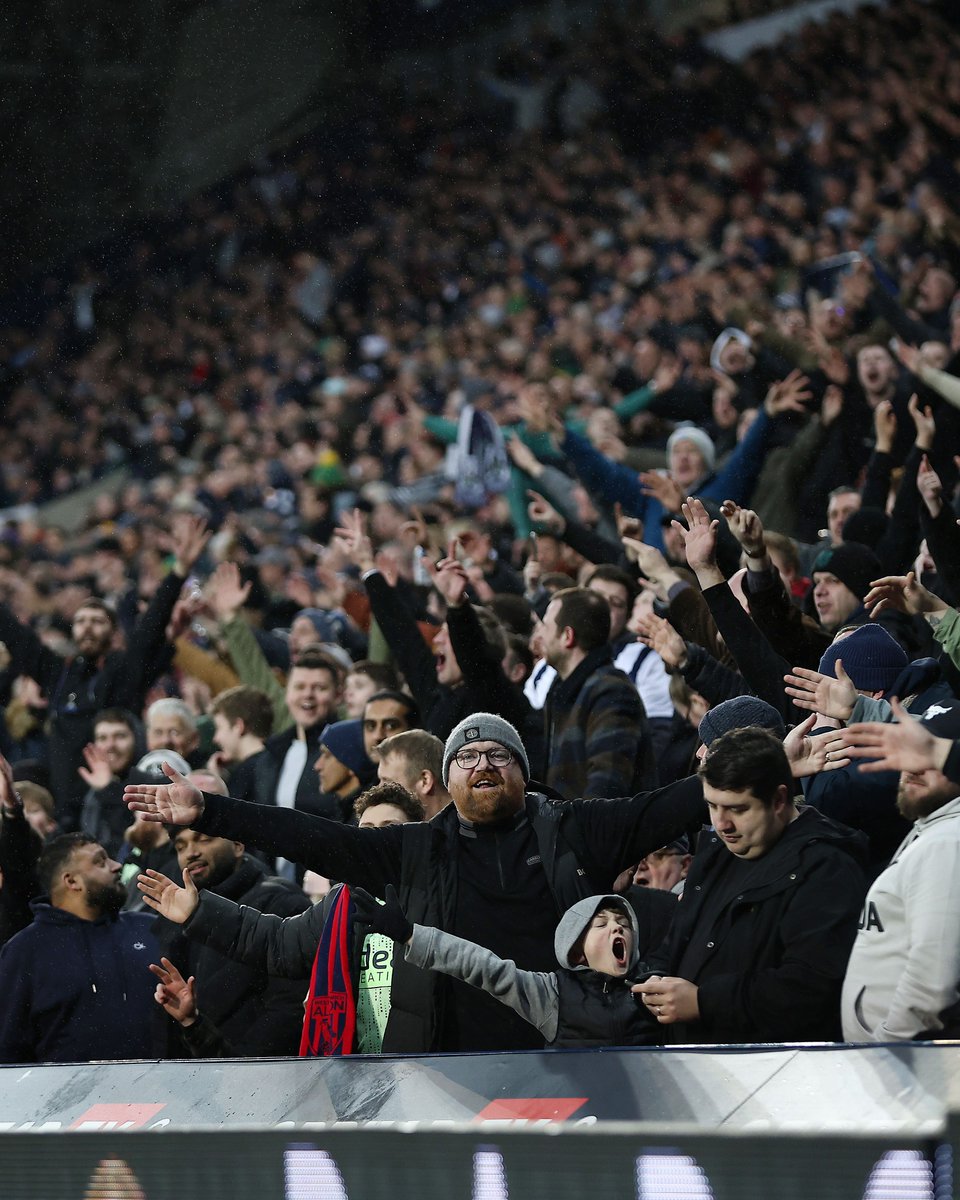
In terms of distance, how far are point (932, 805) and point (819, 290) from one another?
8.39m

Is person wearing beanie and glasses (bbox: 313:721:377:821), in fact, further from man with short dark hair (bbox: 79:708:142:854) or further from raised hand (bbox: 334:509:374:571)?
man with short dark hair (bbox: 79:708:142:854)

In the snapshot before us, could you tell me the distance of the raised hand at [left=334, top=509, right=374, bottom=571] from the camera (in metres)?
6.50

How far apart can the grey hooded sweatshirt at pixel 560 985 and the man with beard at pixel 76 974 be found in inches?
60.7

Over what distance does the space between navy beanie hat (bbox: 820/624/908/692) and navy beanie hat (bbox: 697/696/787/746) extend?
0.20 metres

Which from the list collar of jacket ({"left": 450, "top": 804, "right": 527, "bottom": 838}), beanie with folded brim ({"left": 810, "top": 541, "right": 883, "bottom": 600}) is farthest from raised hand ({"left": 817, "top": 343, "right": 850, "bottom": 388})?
collar of jacket ({"left": 450, "top": 804, "right": 527, "bottom": 838})

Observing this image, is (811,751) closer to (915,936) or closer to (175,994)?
(915,936)

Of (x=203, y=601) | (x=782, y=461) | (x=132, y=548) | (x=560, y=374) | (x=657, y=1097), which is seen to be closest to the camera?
(x=657, y=1097)

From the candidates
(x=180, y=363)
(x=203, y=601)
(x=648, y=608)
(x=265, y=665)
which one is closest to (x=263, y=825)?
(x=648, y=608)

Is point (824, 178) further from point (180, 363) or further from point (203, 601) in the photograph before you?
point (180, 363)

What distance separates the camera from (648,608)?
6.07 meters

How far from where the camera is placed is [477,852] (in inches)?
164

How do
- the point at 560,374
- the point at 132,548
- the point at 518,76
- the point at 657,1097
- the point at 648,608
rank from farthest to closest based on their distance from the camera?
the point at 518,76
the point at 132,548
the point at 560,374
the point at 648,608
the point at 657,1097

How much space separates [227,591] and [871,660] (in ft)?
13.6

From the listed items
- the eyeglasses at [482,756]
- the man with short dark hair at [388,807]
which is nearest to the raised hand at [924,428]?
the man with short dark hair at [388,807]
